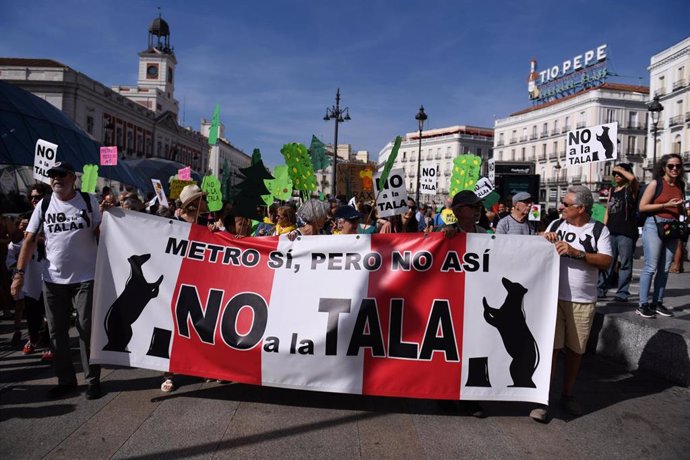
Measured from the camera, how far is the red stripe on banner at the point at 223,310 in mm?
3713

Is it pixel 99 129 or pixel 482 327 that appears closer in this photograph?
pixel 482 327

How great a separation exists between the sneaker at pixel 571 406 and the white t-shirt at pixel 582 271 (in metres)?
0.76

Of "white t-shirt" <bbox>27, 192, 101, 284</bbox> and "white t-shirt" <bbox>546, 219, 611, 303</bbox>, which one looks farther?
"white t-shirt" <bbox>27, 192, 101, 284</bbox>

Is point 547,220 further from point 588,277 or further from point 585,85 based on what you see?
point 585,85

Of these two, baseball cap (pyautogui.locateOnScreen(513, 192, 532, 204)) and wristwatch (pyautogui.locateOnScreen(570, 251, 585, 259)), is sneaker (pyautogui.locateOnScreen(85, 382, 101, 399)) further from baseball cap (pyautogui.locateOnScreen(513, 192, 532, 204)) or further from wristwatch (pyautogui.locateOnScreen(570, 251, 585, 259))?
baseball cap (pyautogui.locateOnScreen(513, 192, 532, 204))

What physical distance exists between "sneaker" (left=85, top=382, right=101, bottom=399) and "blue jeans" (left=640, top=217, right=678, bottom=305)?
529 centimetres

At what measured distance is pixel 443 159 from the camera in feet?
297

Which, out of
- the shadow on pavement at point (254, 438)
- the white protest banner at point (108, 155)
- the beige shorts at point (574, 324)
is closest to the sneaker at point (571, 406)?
the beige shorts at point (574, 324)

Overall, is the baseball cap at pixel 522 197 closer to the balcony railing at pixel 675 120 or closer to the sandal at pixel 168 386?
the sandal at pixel 168 386

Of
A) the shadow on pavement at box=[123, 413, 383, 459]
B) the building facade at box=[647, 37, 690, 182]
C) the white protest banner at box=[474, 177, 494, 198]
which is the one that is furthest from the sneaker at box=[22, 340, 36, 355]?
the building facade at box=[647, 37, 690, 182]

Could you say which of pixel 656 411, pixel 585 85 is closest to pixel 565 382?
pixel 656 411

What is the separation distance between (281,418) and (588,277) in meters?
2.48

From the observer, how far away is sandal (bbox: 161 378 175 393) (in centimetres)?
398

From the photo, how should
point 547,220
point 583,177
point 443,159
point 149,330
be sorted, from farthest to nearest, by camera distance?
point 443,159 < point 583,177 < point 547,220 < point 149,330
